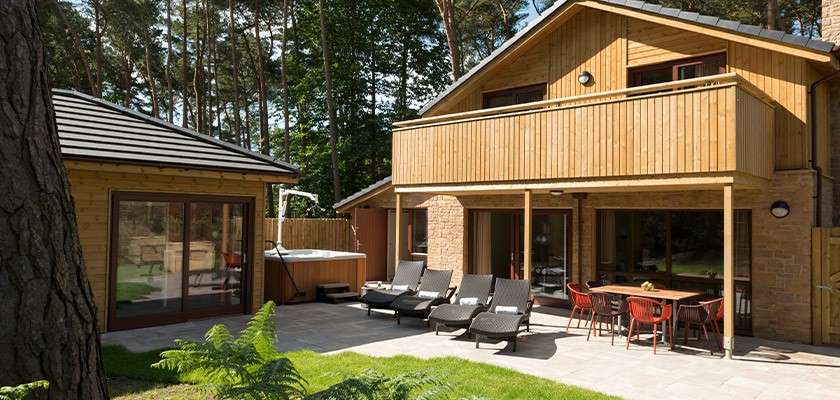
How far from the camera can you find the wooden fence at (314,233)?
810 inches

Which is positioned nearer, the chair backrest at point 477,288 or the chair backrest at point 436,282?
the chair backrest at point 477,288

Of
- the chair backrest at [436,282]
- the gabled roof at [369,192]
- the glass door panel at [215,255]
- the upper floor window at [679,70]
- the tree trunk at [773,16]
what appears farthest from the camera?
the gabled roof at [369,192]

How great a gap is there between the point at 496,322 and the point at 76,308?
8.24 m

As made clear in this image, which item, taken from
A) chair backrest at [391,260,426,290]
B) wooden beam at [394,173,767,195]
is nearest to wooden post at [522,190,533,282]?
wooden beam at [394,173,767,195]

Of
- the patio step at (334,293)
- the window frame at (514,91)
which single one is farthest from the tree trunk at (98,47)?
the window frame at (514,91)

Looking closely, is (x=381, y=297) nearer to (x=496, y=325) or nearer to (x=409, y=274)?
(x=409, y=274)

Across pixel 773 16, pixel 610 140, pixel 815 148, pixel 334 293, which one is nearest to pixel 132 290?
pixel 334 293

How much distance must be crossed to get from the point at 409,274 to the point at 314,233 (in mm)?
8338

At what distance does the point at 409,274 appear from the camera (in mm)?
13430

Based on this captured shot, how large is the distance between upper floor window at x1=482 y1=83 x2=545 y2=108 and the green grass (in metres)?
9.46

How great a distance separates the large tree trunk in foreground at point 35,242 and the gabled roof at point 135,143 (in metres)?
8.45

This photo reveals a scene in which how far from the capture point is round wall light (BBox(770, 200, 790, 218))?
34.8ft

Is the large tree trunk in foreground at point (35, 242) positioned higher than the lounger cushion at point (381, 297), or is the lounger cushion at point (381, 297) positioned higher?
the large tree trunk in foreground at point (35, 242)

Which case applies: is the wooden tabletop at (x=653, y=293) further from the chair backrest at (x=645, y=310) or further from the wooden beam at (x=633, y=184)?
the wooden beam at (x=633, y=184)
